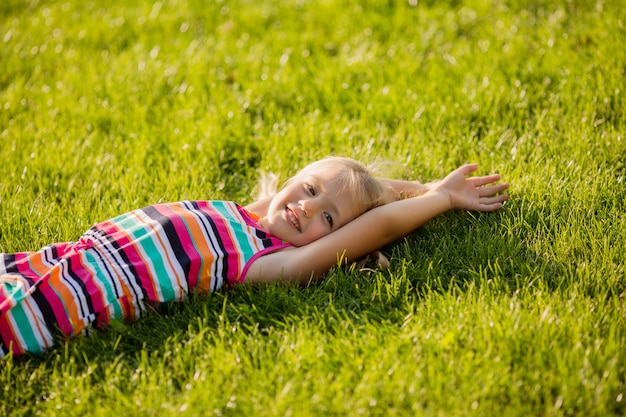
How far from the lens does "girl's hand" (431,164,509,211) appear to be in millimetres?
3183

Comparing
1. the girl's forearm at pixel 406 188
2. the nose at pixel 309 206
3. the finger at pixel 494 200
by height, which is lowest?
the finger at pixel 494 200

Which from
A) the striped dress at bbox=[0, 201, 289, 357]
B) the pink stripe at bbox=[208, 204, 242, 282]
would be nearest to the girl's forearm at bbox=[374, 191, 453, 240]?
the striped dress at bbox=[0, 201, 289, 357]

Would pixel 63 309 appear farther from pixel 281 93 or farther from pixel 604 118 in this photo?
pixel 604 118

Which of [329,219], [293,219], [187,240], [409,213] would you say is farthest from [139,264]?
[409,213]

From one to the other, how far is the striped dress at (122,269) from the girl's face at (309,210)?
9cm

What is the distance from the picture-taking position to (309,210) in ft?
9.55

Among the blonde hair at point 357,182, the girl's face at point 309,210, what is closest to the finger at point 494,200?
the blonde hair at point 357,182

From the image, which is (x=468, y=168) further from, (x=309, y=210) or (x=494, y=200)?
(x=309, y=210)

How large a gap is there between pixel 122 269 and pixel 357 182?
1.10 metres

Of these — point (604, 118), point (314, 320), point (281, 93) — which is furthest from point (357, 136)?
point (314, 320)

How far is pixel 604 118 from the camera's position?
12.5ft

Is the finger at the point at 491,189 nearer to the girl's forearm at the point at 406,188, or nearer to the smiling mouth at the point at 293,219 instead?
the girl's forearm at the point at 406,188

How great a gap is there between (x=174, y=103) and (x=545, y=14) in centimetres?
291

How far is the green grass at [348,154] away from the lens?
7.34 ft
